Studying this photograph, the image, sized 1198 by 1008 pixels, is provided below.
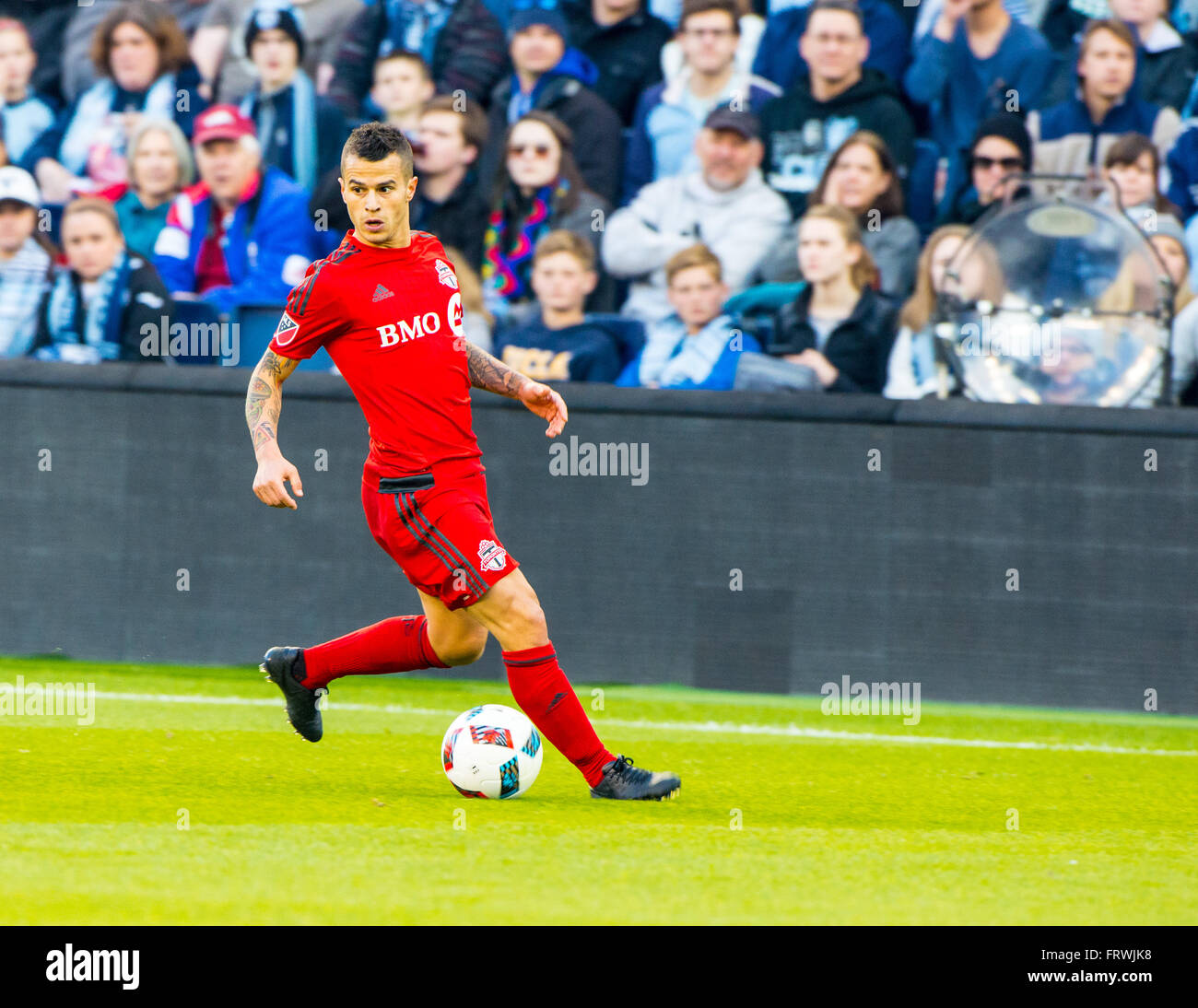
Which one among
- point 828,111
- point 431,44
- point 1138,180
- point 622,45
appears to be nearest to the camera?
point 1138,180

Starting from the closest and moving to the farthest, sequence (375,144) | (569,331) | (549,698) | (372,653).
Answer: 1. (375,144)
2. (549,698)
3. (372,653)
4. (569,331)

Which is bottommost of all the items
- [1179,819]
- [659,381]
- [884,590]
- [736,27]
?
[1179,819]

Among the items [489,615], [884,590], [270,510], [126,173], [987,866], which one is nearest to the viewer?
[987,866]

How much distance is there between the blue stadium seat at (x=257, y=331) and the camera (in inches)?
408

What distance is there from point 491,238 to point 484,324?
0.70m

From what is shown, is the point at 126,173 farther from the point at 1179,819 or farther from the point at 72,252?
the point at 1179,819

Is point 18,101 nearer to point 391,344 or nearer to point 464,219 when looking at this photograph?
point 464,219

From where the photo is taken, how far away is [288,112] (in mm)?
11562

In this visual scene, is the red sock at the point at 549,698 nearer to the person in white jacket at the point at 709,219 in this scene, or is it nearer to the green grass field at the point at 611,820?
the green grass field at the point at 611,820

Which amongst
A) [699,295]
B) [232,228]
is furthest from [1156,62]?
[232,228]

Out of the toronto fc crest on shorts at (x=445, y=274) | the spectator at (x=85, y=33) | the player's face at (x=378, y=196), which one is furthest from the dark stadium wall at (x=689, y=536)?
the spectator at (x=85, y=33)

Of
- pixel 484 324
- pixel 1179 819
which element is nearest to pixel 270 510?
pixel 484 324

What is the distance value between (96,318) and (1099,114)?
19.6 feet

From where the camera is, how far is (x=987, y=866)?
17.3ft
